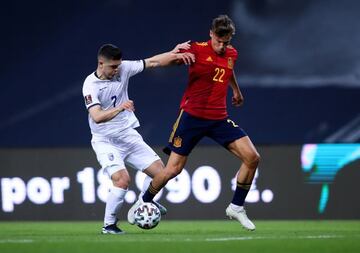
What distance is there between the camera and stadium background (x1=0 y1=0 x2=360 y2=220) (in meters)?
14.0

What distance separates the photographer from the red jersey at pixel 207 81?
10219 mm

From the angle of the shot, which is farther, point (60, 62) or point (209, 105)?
point (60, 62)

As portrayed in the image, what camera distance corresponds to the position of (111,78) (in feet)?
33.5

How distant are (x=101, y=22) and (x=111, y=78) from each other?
4.71m

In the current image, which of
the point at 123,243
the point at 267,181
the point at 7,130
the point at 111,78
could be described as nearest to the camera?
Result: the point at 123,243

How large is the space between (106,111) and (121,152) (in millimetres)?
864

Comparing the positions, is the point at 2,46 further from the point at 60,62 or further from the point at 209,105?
the point at 209,105

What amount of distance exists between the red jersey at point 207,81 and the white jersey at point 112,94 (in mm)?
536

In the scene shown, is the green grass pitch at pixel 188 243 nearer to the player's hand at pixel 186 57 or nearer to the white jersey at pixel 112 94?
the white jersey at pixel 112 94

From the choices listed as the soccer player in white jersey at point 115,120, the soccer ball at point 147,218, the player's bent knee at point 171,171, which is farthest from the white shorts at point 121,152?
the soccer ball at point 147,218

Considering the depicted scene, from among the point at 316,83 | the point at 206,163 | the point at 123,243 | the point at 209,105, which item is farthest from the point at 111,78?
the point at 316,83

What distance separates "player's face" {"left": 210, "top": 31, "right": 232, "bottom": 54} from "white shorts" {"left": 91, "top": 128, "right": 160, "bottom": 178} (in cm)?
122

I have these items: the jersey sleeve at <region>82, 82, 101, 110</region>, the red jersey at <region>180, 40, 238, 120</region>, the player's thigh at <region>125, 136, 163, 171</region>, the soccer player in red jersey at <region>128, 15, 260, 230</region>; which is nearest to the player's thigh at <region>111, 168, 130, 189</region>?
the soccer player in red jersey at <region>128, 15, 260, 230</region>

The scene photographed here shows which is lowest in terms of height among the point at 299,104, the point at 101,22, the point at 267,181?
the point at 267,181
